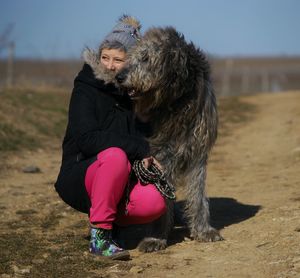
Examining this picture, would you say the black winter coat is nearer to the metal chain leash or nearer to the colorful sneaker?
the metal chain leash

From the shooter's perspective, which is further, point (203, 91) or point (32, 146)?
point (32, 146)

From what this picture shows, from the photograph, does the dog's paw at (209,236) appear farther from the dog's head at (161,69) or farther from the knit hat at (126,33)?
the knit hat at (126,33)

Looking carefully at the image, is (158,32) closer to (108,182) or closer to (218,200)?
(108,182)

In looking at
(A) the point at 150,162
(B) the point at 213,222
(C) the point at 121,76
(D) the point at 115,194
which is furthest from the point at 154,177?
(B) the point at 213,222

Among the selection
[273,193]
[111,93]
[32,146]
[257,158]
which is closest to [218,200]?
[273,193]

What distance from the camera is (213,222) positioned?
18.1ft

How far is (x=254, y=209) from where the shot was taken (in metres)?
5.86

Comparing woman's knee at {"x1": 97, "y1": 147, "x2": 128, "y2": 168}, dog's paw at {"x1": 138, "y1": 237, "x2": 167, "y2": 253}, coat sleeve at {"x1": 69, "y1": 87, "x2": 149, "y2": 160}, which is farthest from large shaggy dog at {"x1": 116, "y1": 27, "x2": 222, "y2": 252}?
woman's knee at {"x1": 97, "y1": 147, "x2": 128, "y2": 168}

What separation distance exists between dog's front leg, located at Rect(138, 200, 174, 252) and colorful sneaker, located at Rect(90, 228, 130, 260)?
28 centimetres

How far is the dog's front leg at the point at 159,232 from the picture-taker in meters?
4.74

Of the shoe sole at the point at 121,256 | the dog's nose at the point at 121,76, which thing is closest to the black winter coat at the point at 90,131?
the dog's nose at the point at 121,76

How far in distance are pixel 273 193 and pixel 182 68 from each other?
2.56m

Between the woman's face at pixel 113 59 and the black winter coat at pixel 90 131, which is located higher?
the woman's face at pixel 113 59

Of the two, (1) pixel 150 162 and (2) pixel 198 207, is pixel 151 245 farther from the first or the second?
(1) pixel 150 162
